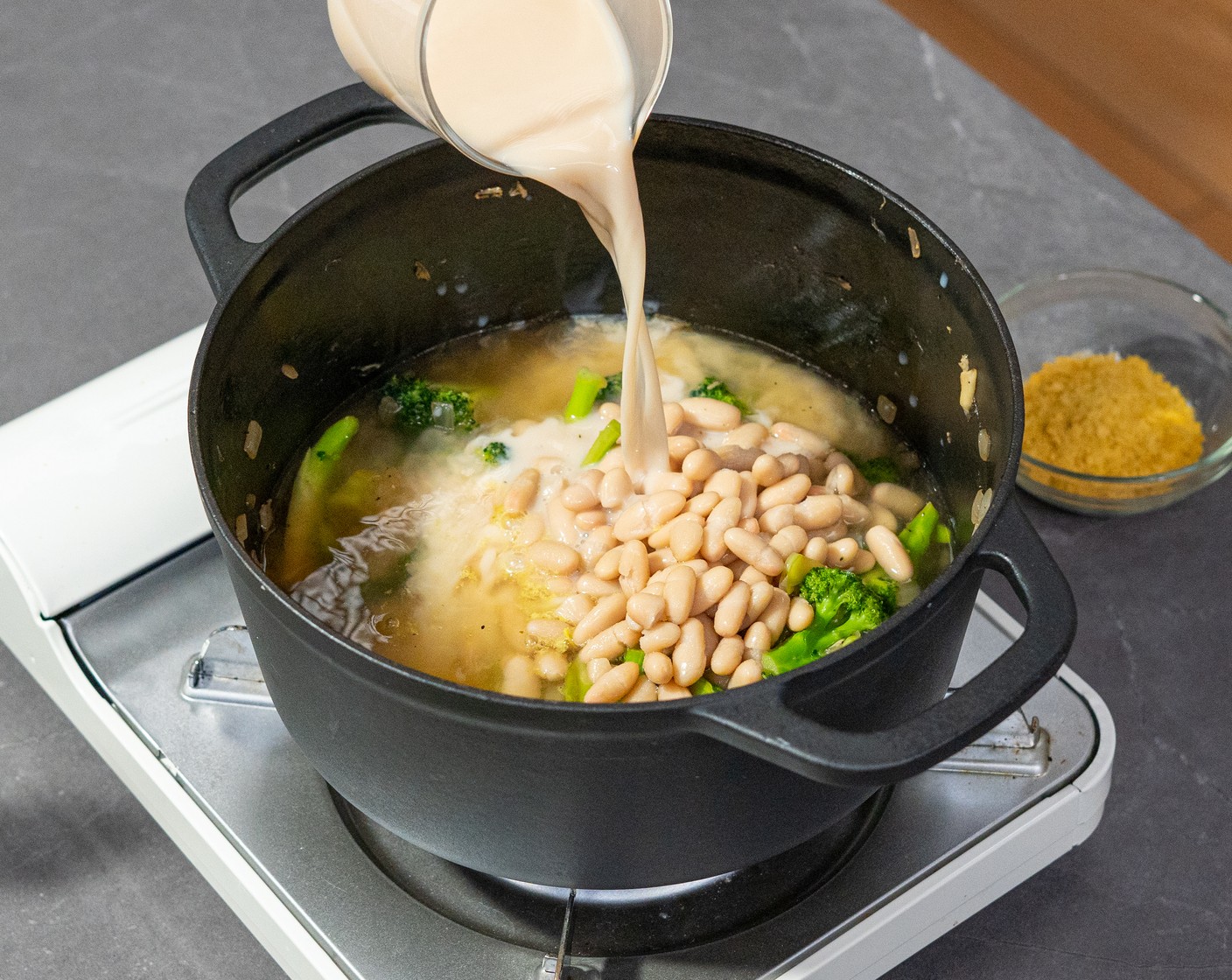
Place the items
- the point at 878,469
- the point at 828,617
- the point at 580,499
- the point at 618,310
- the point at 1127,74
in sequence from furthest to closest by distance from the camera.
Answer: the point at 1127,74
the point at 618,310
the point at 878,469
the point at 580,499
the point at 828,617

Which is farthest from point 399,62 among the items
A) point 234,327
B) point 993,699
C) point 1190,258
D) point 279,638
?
point 1190,258

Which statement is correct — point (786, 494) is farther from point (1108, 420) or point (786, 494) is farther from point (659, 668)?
point (1108, 420)

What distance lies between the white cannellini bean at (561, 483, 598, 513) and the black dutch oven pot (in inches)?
11.7

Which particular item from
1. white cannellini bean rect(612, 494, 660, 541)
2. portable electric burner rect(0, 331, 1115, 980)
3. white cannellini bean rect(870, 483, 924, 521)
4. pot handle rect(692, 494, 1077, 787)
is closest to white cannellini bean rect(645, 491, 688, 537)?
white cannellini bean rect(612, 494, 660, 541)

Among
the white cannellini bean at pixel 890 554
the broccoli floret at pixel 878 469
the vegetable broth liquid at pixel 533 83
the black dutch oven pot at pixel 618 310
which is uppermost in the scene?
the vegetable broth liquid at pixel 533 83

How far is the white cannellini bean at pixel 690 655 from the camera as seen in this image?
49.3 inches

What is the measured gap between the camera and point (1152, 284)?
1891 mm

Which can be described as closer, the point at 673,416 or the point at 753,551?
the point at 753,551

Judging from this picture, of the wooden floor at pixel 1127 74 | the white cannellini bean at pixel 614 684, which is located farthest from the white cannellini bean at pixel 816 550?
the wooden floor at pixel 1127 74

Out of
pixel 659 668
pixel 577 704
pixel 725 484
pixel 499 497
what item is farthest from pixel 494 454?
pixel 577 704

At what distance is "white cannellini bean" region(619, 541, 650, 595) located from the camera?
4.39 feet

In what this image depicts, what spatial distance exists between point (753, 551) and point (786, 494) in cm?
9

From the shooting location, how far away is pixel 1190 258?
6.74 ft

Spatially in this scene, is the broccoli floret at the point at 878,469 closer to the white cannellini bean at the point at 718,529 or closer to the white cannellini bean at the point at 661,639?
the white cannellini bean at the point at 718,529
